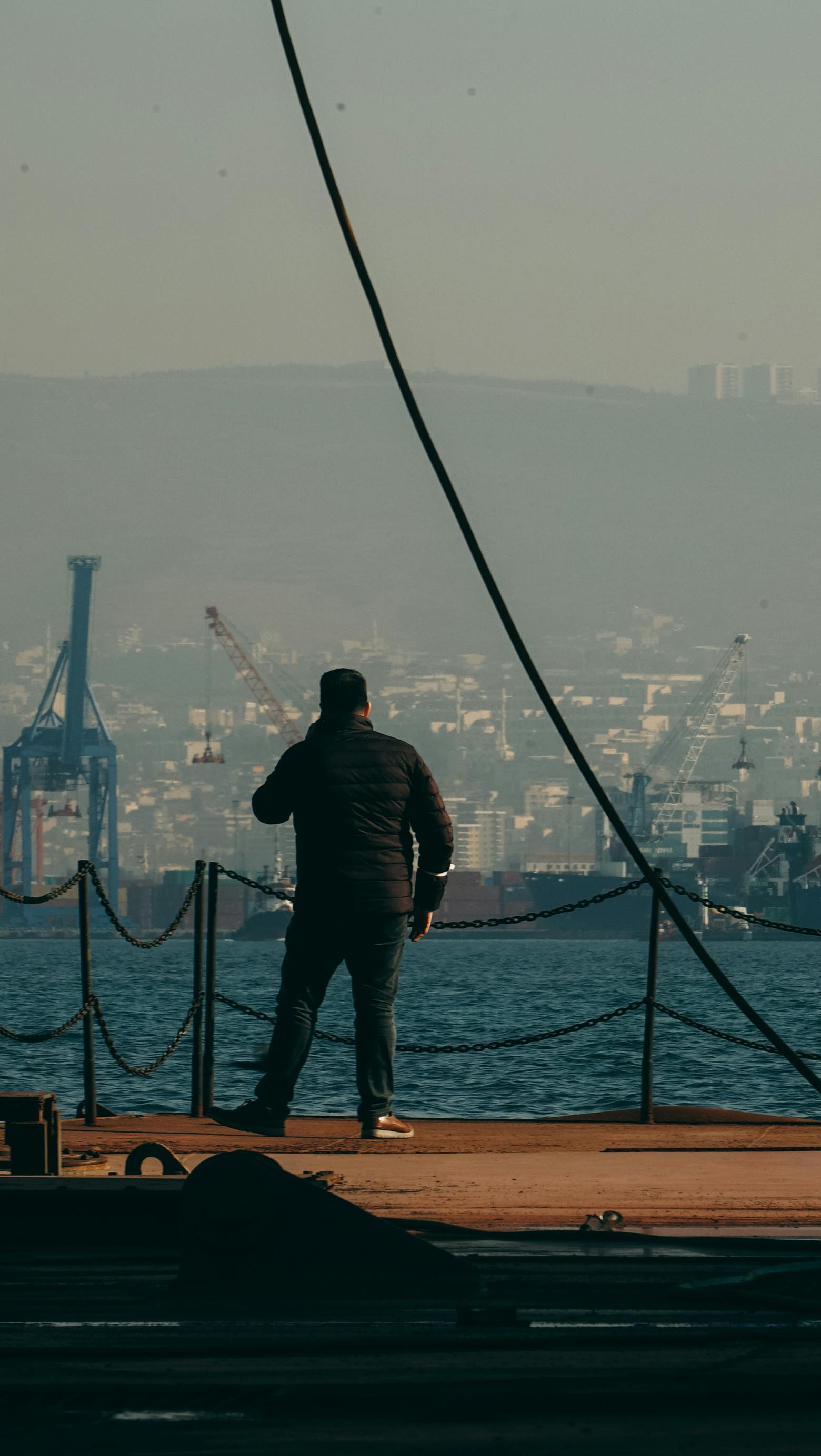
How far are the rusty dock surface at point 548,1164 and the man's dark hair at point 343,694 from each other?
1.29 metres

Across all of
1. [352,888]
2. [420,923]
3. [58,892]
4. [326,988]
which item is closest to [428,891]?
[420,923]

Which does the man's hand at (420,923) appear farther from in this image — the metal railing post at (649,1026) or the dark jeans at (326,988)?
the metal railing post at (649,1026)

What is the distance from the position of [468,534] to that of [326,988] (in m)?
1.66

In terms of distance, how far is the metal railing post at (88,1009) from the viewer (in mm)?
6453

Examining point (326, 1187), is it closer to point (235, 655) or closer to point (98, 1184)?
point (98, 1184)

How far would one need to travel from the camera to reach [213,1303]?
10.1 feet

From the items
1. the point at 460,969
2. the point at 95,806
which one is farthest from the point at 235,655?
the point at 460,969

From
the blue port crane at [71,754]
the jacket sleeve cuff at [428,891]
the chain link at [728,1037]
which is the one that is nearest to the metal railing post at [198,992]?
the jacket sleeve cuff at [428,891]

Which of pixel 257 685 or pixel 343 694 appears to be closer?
pixel 343 694

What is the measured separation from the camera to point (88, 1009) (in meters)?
6.92

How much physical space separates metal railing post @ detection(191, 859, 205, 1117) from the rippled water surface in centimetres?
95

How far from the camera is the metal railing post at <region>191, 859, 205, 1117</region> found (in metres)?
6.68

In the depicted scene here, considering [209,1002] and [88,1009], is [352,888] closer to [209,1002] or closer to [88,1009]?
[209,1002]

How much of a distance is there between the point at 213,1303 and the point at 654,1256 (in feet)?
2.88
